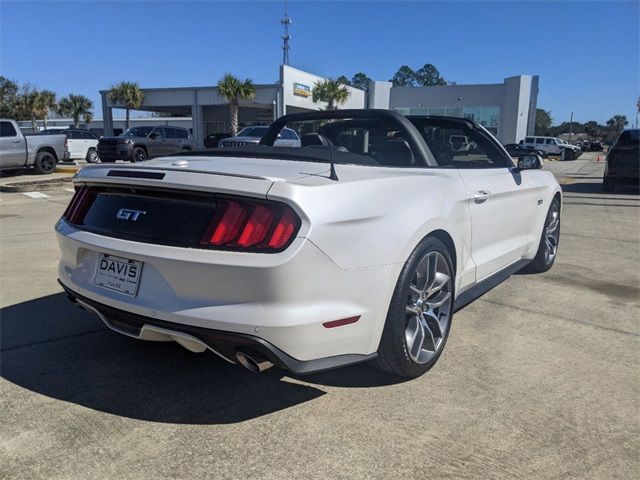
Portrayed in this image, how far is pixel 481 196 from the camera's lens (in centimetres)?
359

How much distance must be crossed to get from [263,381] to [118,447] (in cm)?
88

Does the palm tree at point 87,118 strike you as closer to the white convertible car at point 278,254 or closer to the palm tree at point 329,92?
the palm tree at point 329,92

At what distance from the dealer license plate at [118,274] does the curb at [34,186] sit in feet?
39.3

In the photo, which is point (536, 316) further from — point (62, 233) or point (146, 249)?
point (62, 233)

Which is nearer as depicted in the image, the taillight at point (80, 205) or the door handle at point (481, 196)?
the taillight at point (80, 205)

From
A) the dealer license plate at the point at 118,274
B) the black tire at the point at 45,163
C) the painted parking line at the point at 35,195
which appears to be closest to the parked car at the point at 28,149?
the black tire at the point at 45,163

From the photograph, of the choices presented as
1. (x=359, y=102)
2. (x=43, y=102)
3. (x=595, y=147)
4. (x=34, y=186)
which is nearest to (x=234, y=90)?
(x=359, y=102)

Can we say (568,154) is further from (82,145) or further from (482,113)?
(82,145)

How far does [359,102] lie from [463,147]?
49029mm

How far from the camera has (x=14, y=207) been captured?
10195mm

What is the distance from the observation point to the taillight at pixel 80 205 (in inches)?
119

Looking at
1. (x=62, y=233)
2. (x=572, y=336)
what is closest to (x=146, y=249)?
(x=62, y=233)

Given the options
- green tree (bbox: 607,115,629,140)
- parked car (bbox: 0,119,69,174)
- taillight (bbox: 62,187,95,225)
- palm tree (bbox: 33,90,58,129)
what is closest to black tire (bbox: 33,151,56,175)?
parked car (bbox: 0,119,69,174)

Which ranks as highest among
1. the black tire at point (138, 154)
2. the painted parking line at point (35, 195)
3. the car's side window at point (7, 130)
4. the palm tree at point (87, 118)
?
the palm tree at point (87, 118)
